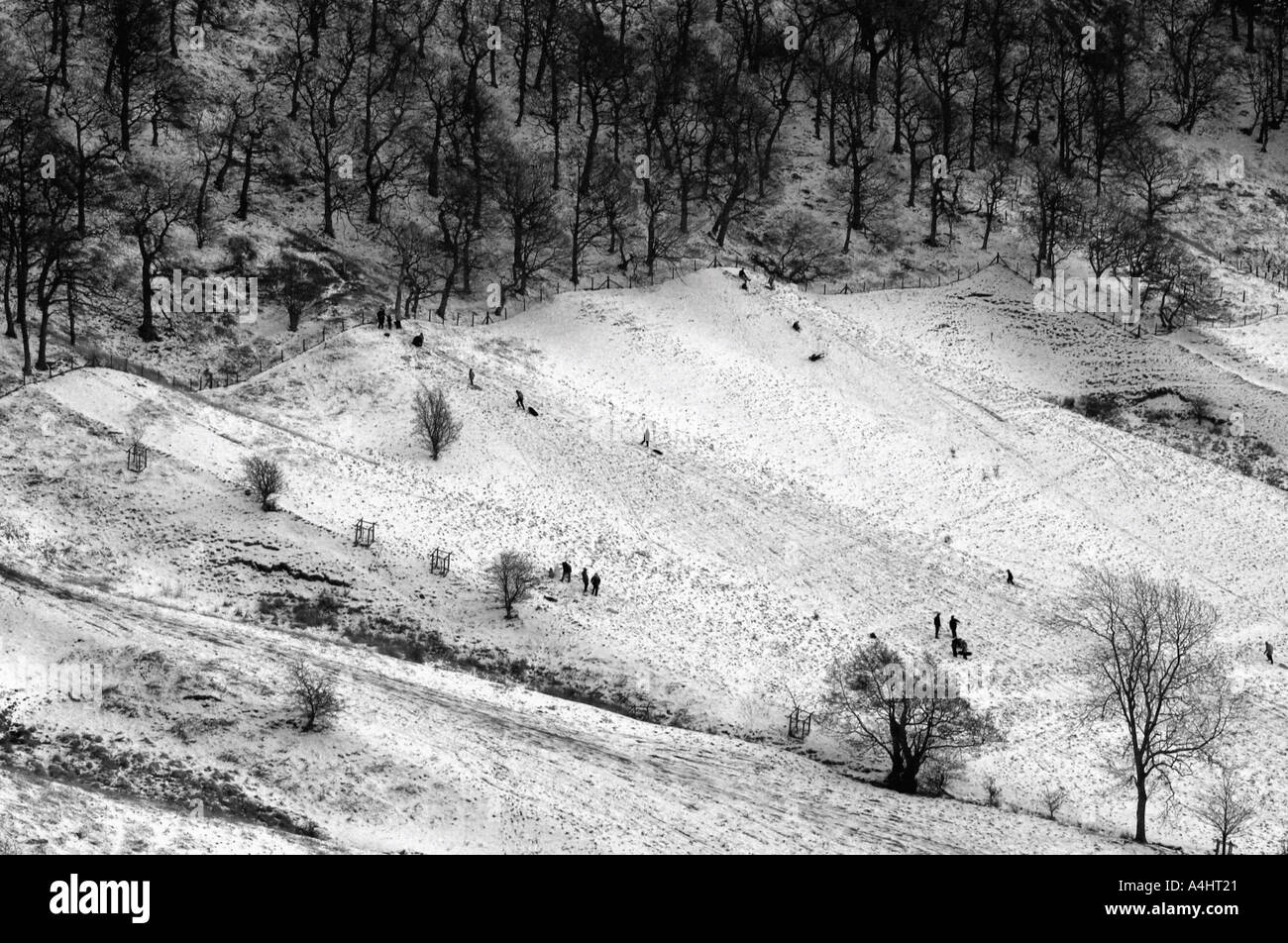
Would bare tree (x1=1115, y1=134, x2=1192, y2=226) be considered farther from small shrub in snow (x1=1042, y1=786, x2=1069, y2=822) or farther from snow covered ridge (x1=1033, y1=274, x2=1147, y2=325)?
small shrub in snow (x1=1042, y1=786, x2=1069, y2=822)

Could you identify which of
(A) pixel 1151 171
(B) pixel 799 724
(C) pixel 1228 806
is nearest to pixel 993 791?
(B) pixel 799 724

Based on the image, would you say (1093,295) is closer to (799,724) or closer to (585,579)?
(585,579)

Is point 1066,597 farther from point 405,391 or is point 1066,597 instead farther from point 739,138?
point 739,138

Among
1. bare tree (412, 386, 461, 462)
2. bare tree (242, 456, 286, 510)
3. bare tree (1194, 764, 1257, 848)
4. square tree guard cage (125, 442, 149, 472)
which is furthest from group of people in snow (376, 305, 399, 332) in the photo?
bare tree (1194, 764, 1257, 848)

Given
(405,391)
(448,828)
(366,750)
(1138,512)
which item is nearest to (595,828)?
(448,828)

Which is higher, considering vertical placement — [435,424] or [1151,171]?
[1151,171]
